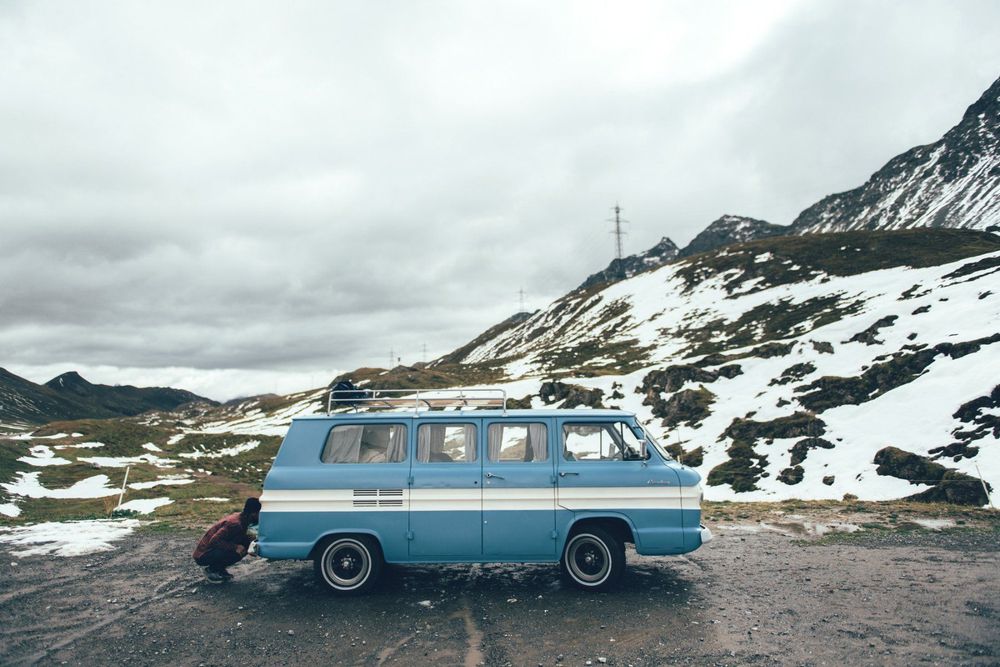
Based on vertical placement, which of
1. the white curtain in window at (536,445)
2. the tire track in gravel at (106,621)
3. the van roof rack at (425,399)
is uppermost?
the van roof rack at (425,399)

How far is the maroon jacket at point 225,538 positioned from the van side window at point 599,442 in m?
6.10

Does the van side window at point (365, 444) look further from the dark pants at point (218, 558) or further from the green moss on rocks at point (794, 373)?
the green moss on rocks at point (794, 373)

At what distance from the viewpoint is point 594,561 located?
9.39 m

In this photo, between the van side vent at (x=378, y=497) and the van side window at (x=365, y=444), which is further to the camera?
the van side window at (x=365, y=444)

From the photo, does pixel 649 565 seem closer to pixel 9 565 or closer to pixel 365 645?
pixel 365 645

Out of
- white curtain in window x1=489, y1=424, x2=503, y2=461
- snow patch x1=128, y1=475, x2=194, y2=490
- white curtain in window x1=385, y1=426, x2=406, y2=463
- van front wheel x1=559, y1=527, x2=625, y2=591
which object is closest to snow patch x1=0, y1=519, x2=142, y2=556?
white curtain in window x1=385, y1=426, x2=406, y2=463

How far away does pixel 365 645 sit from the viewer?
23.9 feet

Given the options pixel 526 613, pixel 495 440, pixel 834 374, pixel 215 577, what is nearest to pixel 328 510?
pixel 215 577

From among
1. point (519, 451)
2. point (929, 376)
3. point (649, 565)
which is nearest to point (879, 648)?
point (649, 565)

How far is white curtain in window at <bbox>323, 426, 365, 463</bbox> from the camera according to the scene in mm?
9562

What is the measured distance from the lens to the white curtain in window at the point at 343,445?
956 centimetres

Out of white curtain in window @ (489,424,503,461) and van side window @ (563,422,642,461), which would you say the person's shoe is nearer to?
white curtain in window @ (489,424,503,461)

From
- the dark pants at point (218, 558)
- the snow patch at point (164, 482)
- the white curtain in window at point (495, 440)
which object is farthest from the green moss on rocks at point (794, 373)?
the snow patch at point (164, 482)

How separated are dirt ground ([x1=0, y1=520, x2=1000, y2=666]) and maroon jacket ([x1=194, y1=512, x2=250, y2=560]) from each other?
0.64 m
